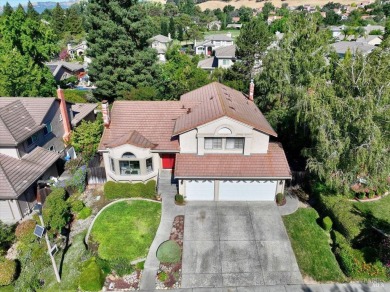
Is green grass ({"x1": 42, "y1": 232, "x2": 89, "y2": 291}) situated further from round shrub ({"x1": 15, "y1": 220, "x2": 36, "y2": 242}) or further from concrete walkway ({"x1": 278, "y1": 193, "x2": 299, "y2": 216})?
concrete walkway ({"x1": 278, "y1": 193, "x2": 299, "y2": 216})

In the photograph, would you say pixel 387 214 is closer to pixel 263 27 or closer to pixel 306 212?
pixel 306 212

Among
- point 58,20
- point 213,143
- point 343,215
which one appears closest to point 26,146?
point 213,143

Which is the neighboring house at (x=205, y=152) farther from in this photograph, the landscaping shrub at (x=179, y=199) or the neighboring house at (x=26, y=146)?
the neighboring house at (x=26, y=146)

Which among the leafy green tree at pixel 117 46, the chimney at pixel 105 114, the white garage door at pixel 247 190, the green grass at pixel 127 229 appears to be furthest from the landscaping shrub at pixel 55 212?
the leafy green tree at pixel 117 46

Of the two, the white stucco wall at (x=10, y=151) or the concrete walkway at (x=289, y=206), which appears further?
the white stucco wall at (x=10, y=151)

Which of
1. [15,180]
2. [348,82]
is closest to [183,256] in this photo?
[15,180]

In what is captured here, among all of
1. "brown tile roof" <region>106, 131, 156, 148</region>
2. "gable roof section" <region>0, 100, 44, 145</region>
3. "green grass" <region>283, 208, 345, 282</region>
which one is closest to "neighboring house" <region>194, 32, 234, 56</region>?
"brown tile roof" <region>106, 131, 156, 148</region>

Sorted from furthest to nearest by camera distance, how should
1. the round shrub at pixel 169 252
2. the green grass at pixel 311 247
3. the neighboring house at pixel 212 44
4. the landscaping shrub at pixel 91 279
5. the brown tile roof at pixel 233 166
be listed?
the neighboring house at pixel 212 44 < the brown tile roof at pixel 233 166 < the round shrub at pixel 169 252 < the green grass at pixel 311 247 < the landscaping shrub at pixel 91 279

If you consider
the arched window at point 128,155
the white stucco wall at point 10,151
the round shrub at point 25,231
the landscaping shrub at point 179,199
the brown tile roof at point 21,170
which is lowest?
the round shrub at point 25,231
